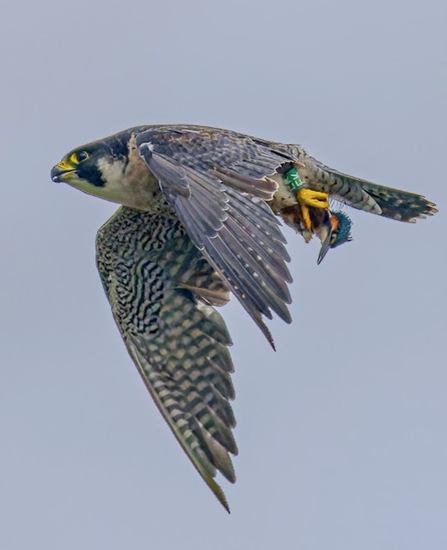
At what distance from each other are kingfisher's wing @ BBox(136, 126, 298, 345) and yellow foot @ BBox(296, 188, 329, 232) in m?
Answer: 0.44

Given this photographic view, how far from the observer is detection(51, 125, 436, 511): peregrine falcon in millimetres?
13359

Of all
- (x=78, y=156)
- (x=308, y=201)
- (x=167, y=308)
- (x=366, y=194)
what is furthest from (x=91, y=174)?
(x=366, y=194)

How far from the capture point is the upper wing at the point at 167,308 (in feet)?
50.4

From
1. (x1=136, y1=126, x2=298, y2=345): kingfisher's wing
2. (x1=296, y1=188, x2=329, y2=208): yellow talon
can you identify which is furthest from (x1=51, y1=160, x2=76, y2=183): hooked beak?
(x1=296, y1=188, x2=329, y2=208): yellow talon

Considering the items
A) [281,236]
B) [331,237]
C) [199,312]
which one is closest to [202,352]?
[199,312]

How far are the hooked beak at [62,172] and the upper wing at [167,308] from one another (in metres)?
0.69

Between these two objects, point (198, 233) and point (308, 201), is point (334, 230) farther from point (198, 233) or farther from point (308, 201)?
Answer: point (198, 233)

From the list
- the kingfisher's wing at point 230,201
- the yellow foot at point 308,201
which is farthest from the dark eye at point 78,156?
the yellow foot at point 308,201

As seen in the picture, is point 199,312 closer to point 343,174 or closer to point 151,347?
point 151,347

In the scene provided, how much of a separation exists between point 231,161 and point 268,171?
270mm

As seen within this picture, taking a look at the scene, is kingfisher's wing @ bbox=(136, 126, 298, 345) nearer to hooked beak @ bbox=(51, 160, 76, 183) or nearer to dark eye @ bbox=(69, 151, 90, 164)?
dark eye @ bbox=(69, 151, 90, 164)

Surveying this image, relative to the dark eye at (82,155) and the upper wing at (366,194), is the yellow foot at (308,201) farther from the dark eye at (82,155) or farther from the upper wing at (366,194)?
the dark eye at (82,155)

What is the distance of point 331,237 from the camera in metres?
15.1

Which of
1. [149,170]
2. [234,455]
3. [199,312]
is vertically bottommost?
[234,455]
